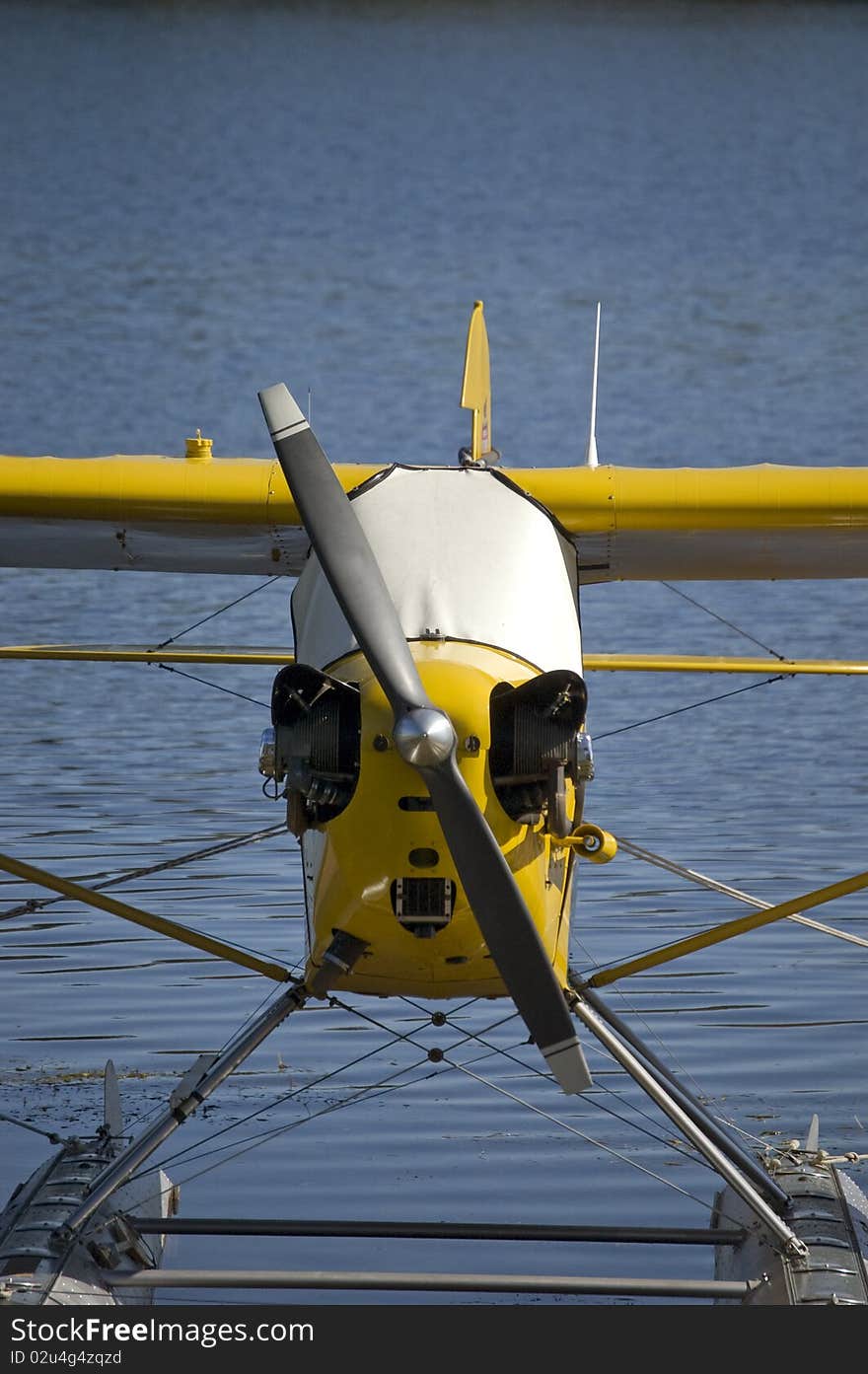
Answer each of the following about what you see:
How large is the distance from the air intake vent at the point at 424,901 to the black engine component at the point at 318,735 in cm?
24

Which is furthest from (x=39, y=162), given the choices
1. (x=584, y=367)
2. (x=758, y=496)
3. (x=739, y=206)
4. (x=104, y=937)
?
(x=758, y=496)

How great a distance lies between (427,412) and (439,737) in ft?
94.1

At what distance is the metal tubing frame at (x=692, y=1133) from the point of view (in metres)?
5.63

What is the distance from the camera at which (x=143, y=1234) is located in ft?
20.0

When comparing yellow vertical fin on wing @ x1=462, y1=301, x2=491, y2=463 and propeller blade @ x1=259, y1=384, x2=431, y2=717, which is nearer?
propeller blade @ x1=259, y1=384, x2=431, y2=717

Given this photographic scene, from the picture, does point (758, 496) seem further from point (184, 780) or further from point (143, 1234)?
point (184, 780)

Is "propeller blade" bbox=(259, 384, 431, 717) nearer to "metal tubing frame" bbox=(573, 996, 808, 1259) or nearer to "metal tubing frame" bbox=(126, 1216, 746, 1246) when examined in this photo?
"metal tubing frame" bbox=(573, 996, 808, 1259)

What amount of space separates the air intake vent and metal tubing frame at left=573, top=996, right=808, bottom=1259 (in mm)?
936

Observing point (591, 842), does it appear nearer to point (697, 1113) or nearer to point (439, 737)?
point (439, 737)

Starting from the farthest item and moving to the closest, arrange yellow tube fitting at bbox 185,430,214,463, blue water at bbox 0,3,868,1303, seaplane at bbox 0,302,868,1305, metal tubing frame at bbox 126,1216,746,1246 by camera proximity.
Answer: blue water at bbox 0,3,868,1303
yellow tube fitting at bbox 185,430,214,463
metal tubing frame at bbox 126,1216,746,1246
seaplane at bbox 0,302,868,1305

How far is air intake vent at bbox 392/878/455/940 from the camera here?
15.8 feet

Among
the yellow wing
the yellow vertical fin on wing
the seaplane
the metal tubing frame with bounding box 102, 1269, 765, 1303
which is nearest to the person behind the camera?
the seaplane

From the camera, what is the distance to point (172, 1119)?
5.70 metres

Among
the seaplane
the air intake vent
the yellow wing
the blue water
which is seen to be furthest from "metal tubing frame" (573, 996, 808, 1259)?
the yellow wing
